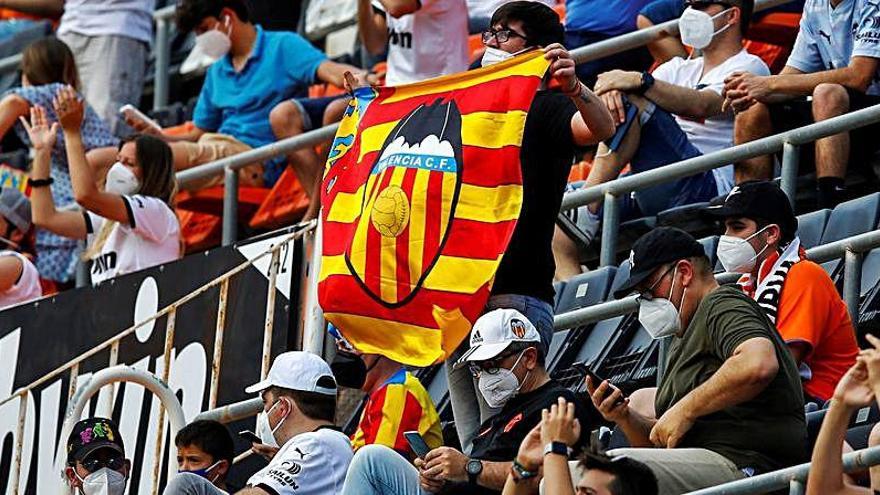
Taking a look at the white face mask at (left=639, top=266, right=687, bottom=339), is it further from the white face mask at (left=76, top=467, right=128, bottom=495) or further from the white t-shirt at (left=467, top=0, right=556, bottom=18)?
the white t-shirt at (left=467, top=0, right=556, bottom=18)

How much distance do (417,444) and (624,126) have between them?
241 cm

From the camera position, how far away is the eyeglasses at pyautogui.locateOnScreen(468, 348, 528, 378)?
7.51m

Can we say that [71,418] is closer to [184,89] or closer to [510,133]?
[510,133]

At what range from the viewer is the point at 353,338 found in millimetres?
8367

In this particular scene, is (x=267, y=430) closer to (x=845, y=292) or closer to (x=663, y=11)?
(x=845, y=292)

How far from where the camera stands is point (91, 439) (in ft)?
28.3

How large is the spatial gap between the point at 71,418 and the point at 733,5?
10.5ft

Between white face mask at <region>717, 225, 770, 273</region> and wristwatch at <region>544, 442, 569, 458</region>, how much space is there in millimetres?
1472

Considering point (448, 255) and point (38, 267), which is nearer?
point (448, 255)

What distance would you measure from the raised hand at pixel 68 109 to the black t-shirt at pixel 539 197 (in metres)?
3.73

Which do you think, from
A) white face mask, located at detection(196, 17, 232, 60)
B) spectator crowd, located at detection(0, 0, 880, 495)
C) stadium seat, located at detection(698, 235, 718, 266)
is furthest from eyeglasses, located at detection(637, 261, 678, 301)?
white face mask, located at detection(196, 17, 232, 60)

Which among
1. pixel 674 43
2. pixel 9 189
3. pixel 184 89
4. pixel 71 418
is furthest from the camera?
pixel 184 89

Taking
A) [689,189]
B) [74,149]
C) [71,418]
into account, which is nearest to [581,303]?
[689,189]

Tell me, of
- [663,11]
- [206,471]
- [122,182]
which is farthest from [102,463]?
[663,11]
